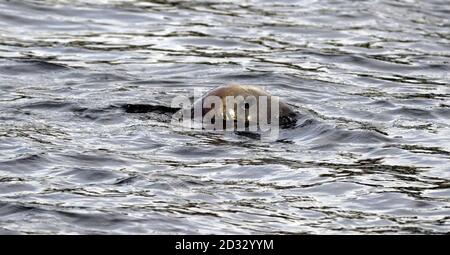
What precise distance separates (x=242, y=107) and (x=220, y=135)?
504 millimetres

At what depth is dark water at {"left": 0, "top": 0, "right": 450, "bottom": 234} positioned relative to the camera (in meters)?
7.91

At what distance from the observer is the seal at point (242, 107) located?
34.1ft

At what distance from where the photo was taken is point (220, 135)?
10.0 metres

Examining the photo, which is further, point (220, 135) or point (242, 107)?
point (242, 107)

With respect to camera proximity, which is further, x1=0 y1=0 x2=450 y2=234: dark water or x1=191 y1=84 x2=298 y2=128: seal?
x1=191 y1=84 x2=298 y2=128: seal

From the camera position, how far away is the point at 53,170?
8797mm

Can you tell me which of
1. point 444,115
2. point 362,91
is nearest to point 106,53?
point 362,91

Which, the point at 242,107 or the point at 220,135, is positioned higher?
the point at 242,107

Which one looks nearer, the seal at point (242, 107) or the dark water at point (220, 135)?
the dark water at point (220, 135)

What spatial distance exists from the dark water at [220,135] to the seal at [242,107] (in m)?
0.23

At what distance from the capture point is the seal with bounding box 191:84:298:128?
Result: 10406 mm

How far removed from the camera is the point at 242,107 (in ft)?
34.2

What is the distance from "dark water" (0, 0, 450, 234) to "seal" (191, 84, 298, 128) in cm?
23
